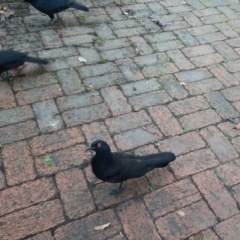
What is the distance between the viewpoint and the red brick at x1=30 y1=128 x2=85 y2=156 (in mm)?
2994

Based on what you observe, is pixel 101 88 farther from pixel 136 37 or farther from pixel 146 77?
pixel 136 37

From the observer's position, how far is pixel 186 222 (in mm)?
2559

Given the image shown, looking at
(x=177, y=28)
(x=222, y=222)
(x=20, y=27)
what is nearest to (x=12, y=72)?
(x=20, y=27)

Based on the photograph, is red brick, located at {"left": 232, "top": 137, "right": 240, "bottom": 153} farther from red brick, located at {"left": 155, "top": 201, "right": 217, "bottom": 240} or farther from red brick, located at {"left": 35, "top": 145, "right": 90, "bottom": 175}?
red brick, located at {"left": 35, "top": 145, "right": 90, "bottom": 175}

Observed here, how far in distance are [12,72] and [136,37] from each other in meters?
1.80

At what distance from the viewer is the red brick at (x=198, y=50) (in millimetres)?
4375

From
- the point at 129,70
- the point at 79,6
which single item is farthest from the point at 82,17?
the point at 129,70

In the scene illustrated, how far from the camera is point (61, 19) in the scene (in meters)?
4.83

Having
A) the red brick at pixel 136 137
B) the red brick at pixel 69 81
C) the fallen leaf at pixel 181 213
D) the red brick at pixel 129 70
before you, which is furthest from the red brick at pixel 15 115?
the fallen leaf at pixel 181 213

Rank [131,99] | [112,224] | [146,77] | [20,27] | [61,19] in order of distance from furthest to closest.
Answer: [61,19]
[20,27]
[146,77]
[131,99]
[112,224]

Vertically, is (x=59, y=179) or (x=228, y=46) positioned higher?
(x=228, y=46)

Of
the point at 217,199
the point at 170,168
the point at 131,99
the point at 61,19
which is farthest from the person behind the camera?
the point at 61,19

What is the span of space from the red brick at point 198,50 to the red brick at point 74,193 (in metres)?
2.44

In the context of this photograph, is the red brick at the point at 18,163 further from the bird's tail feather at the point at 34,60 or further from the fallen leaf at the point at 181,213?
the fallen leaf at the point at 181,213
